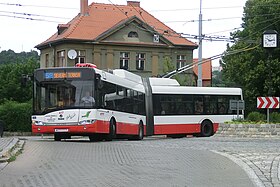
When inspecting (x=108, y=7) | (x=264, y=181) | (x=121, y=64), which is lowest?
(x=264, y=181)

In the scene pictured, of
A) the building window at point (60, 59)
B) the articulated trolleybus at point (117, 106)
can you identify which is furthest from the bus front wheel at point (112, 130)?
the building window at point (60, 59)

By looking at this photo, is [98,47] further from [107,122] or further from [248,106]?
[107,122]

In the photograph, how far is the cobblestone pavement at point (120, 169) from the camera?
1138 cm

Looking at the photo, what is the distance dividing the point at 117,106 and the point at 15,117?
1056 inches

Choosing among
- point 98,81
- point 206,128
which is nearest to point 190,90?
point 206,128

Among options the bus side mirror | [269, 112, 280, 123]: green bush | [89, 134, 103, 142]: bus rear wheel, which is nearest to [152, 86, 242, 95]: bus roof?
[269, 112, 280, 123]: green bush

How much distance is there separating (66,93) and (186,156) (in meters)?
8.82

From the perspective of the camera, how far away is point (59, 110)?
79.5 feet

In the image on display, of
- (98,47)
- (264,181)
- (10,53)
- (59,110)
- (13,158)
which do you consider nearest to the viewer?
(264,181)

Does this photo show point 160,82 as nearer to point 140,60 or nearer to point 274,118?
point 274,118

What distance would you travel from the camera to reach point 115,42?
67375 mm

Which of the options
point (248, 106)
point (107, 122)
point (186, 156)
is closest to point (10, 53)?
point (248, 106)

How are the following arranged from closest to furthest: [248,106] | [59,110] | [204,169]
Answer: [204,169]
[59,110]
[248,106]

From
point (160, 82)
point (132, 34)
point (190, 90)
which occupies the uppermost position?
point (132, 34)
